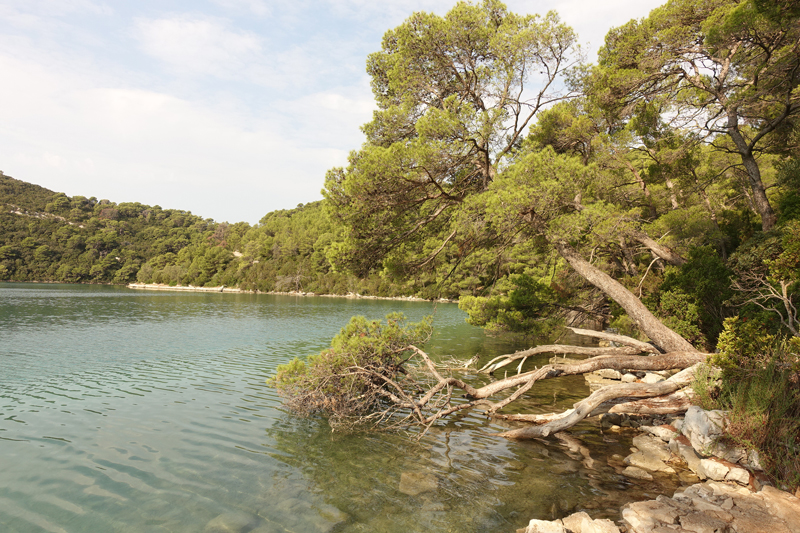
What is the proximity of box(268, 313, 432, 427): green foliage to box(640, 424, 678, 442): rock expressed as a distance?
5764 mm

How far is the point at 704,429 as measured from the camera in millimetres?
6648

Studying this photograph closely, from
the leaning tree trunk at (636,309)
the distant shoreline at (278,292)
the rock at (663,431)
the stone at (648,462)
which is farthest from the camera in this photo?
the distant shoreline at (278,292)

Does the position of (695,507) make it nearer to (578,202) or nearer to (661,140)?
(578,202)

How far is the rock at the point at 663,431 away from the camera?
316 inches

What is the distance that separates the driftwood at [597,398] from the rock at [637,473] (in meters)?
1.23

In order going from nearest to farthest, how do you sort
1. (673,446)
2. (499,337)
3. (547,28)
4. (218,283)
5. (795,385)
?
1. (795,385)
2. (673,446)
3. (547,28)
4. (499,337)
5. (218,283)

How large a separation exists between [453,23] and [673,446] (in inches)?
442

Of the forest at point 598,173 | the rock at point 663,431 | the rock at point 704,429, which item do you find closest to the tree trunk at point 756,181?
the forest at point 598,173

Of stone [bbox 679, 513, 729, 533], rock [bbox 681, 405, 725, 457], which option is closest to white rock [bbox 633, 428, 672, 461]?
rock [bbox 681, 405, 725, 457]

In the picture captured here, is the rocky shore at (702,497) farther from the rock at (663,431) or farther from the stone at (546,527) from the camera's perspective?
the rock at (663,431)

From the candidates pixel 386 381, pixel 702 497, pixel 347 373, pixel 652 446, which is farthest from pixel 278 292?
pixel 702 497

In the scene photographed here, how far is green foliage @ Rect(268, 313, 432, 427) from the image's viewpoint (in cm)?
898

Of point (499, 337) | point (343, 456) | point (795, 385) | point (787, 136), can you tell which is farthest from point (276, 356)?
point (787, 136)

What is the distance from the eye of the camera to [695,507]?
487 cm
